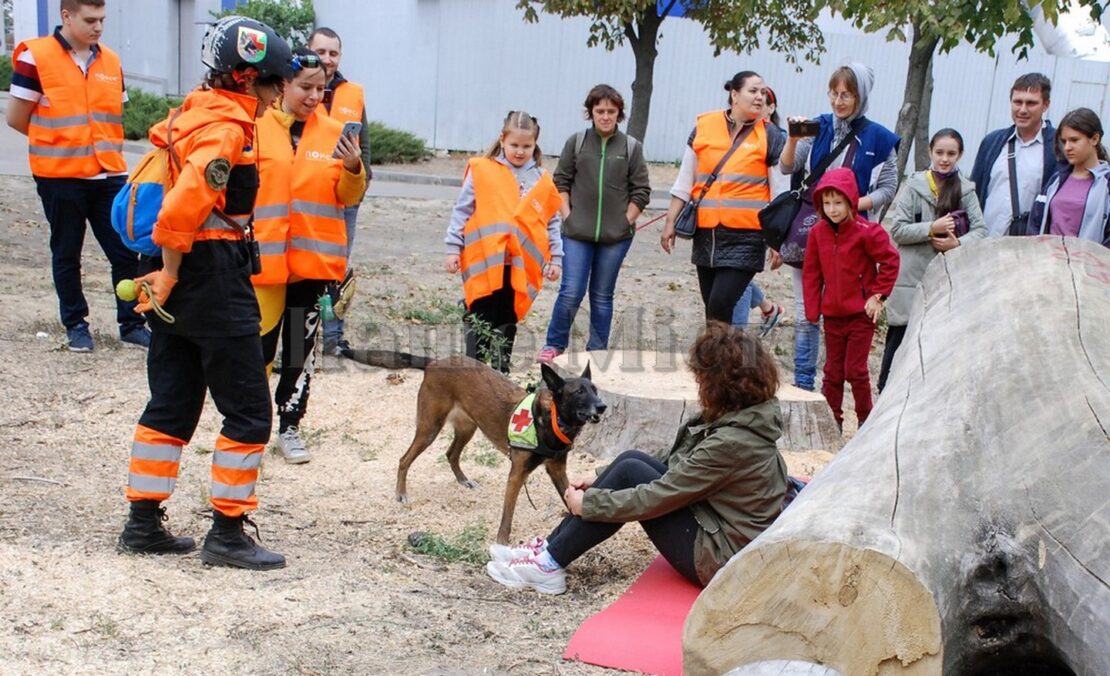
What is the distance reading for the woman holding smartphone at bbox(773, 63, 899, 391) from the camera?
277 inches

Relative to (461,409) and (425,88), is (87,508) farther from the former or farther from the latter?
(425,88)

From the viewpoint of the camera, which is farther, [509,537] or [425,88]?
[425,88]

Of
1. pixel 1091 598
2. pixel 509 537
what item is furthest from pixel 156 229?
pixel 1091 598

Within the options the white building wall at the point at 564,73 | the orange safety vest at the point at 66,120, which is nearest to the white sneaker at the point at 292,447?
the orange safety vest at the point at 66,120

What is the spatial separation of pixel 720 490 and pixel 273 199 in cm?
275

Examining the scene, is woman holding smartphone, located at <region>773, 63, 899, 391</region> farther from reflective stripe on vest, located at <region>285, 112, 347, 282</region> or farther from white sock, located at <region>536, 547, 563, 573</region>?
white sock, located at <region>536, 547, 563, 573</region>

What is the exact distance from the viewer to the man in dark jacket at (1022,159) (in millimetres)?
6812

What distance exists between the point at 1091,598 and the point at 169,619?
114 inches

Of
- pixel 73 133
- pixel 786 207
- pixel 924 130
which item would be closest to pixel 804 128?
pixel 786 207

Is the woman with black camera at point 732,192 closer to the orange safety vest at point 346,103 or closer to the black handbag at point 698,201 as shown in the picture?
the black handbag at point 698,201

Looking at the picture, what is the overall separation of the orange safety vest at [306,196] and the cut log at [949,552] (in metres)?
2.97

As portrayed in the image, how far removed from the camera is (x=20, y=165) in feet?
51.3

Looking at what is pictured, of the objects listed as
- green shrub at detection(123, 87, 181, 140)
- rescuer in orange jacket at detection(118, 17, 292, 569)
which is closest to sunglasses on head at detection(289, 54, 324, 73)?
rescuer in orange jacket at detection(118, 17, 292, 569)

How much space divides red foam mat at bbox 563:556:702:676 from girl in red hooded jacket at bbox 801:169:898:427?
2.49m
